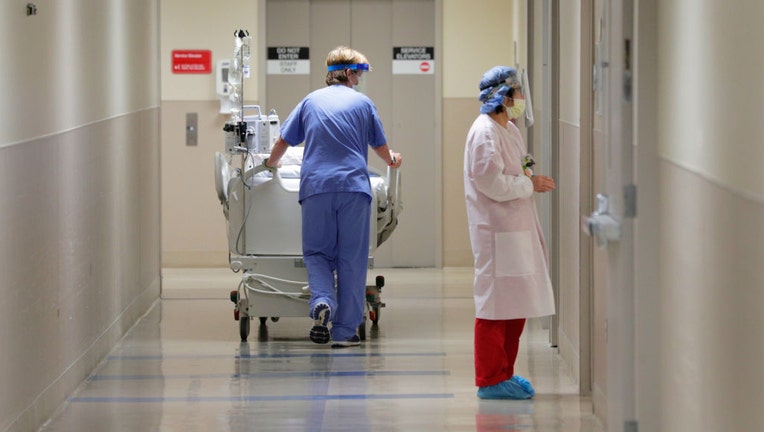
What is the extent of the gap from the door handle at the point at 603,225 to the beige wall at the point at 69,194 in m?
2.37

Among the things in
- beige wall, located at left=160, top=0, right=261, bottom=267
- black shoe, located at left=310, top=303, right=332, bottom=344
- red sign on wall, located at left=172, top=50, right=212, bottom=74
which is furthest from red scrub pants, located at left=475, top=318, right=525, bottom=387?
red sign on wall, located at left=172, top=50, right=212, bottom=74

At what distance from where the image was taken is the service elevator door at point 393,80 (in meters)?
10.9

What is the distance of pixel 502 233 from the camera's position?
5656 mm

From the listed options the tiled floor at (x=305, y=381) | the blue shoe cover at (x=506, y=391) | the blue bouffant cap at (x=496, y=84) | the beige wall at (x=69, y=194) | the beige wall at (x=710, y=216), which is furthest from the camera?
the blue shoe cover at (x=506, y=391)

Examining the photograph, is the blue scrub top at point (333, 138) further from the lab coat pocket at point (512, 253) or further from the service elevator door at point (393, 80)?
the service elevator door at point (393, 80)

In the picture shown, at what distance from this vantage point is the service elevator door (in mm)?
10875

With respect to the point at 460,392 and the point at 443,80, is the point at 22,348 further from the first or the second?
the point at 443,80

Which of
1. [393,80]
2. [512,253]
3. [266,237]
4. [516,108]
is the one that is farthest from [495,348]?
[393,80]

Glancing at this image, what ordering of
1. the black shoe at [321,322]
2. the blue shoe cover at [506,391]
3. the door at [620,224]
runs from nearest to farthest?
the door at [620,224], the blue shoe cover at [506,391], the black shoe at [321,322]

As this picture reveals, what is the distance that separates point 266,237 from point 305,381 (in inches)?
50.4

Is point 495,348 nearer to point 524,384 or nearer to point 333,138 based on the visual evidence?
point 524,384

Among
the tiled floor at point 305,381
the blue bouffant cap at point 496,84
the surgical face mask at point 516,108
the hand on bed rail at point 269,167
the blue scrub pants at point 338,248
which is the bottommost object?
the tiled floor at point 305,381

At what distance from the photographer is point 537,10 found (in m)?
8.55

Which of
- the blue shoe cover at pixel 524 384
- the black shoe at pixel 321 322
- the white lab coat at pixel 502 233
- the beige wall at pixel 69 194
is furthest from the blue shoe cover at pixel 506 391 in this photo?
the beige wall at pixel 69 194
